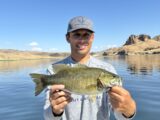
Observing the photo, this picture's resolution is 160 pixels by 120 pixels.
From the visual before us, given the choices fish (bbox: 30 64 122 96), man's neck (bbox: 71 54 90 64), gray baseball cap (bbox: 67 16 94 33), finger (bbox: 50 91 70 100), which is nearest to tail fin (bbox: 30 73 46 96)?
fish (bbox: 30 64 122 96)

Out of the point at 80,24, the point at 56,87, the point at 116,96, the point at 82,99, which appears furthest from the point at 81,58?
the point at 116,96

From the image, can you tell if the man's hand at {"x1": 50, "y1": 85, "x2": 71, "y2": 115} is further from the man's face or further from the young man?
the man's face

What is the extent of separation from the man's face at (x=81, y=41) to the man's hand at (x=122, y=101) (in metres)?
1.16

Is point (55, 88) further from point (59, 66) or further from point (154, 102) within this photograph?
point (154, 102)

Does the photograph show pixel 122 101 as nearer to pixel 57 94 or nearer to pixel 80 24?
pixel 57 94

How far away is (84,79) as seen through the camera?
5.07m

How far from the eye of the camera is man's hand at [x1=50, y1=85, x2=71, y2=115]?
5.33 m

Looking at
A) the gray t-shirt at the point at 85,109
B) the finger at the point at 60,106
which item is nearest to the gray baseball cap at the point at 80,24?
the gray t-shirt at the point at 85,109

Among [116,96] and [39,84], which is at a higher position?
[39,84]

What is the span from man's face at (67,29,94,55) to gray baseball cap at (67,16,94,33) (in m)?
0.08

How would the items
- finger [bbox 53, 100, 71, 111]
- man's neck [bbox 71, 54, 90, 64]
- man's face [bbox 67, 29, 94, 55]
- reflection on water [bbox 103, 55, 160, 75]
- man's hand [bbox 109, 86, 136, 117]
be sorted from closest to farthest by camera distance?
man's hand [bbox 109, 86, 136, 117], finger [bbox 53, 100, 71, 111], man's face [bbox 67, 29, 94, 55], man's neck [bbox 71, 54, 90, 64], reflection on water [bbox 103, 55, 160, 75]

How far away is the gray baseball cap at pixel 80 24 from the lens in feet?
19.9

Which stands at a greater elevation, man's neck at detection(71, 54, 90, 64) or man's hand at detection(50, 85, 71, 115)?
man's neck at detection(71, 54, 90, 64)

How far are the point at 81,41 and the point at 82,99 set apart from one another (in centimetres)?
110
